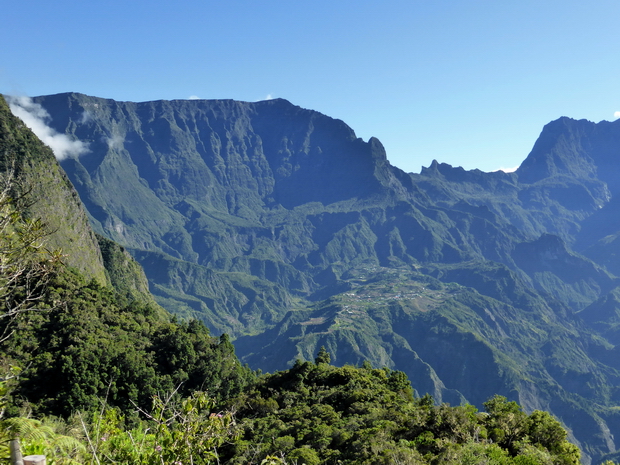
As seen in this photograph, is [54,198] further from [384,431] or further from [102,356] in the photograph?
[384,431]

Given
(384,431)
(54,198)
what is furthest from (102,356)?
(54,198)

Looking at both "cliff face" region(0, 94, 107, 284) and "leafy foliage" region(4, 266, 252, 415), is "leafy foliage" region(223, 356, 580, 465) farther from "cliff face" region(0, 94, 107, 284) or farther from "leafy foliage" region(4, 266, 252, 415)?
"cliff face" region(0, 94, 107, 284)

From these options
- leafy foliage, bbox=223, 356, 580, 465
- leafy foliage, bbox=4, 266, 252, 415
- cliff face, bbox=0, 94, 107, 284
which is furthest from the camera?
cliff face, bbox=0, 94, 107, 284

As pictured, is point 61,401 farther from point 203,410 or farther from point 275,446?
point 203,410

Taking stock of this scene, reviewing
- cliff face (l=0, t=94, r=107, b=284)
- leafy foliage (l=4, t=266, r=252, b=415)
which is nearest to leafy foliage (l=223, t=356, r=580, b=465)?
leafy foliage (l=4, t=266, r=252, b=415)

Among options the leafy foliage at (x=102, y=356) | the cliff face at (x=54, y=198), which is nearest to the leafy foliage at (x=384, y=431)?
the leafy foliage at (x=102, y=356)

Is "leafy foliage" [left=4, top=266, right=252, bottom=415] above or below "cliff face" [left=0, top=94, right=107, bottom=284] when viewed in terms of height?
below

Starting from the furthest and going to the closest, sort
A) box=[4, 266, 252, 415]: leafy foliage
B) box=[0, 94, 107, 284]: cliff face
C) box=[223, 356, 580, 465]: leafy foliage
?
box=[0, 94, 107, 284]: cliff face
box=[4, 266, 252, 415]: leafy foliage
box=[223, 356, 580, 465]: leafy foliage

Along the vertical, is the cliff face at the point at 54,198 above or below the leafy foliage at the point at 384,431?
above

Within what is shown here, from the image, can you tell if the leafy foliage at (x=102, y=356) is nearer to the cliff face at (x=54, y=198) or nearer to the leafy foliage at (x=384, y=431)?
the leafy foliage at (x=384, y=431)

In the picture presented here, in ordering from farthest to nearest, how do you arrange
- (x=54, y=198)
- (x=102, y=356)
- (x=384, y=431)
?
(x=54, y=198)
(x=102, y=356)
(x=384, y=431)

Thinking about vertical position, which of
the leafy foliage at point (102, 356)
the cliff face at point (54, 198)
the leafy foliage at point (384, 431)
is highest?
the cliff face at point (54, 198)

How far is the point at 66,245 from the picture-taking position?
346 feet

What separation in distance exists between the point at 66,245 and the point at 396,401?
8521cm
